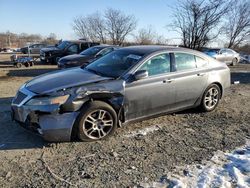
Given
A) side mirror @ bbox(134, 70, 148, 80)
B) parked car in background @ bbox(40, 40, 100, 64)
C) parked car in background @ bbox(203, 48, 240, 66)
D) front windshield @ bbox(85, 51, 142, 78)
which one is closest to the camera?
side mirror @ bbox(134, 70, 148, 80)

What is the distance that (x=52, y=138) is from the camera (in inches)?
183

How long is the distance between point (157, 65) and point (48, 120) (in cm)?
230

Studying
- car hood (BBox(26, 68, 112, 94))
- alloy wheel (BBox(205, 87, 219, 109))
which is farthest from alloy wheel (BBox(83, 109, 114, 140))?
alloy wheel (BBox(205, 87, 219, 109))

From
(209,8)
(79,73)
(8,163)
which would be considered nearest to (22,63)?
(79,73)

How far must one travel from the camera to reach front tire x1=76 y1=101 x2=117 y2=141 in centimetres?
478

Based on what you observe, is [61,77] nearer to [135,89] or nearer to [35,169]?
[135,89]

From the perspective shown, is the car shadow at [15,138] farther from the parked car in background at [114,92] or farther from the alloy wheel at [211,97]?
the alloy wheel at [211,97]

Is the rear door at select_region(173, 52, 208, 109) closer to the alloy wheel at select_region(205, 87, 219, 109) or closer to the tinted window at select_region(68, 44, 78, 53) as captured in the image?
the alloy wheel at select_region(205, 87, 219, 109)

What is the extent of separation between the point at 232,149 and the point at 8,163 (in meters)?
3.30

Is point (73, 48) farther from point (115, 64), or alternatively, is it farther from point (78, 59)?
point (115, 64)

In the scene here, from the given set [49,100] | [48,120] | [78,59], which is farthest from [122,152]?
[78,59]

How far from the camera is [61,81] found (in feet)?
16.8

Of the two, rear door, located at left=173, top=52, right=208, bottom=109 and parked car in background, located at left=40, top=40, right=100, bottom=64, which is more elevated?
parked car in background, located at left=40, top=40, right=100, bottom=64

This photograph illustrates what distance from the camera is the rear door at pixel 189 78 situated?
6.03 m
